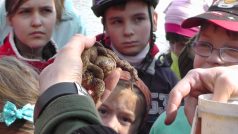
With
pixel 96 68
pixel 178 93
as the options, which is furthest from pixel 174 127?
pixel 178 93

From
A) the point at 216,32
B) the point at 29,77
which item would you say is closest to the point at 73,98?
the point at 29,77

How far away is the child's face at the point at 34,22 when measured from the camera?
2.67 meters

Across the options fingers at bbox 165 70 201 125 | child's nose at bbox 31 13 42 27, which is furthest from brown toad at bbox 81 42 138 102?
child's nose at bbox 31 13 42 27

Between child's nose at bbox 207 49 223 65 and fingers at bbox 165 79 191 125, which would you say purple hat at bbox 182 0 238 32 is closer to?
child's nose at bbox 207 49 223 65

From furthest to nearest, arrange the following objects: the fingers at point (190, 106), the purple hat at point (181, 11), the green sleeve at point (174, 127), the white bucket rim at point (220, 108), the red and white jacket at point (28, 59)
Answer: the purple hat at point (181, 11), the red and white jacket at point (28, 59), the green sleeve at point (174, 127), the fingers at point (190, 106), the white bucket rim at point (220, 108)

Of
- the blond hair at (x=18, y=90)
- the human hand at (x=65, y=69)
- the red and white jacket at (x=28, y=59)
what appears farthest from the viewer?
the red and white jacket at (x=28, y=59)

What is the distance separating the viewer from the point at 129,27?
276cm

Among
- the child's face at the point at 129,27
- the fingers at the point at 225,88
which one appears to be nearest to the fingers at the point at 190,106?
the fingers at the point at 225,88

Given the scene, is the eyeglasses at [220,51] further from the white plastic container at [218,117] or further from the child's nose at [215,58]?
the white plastic container at [218,117]

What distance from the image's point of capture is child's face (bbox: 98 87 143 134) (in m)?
2.17

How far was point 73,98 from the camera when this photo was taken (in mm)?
1193

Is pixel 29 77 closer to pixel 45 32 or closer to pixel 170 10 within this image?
pixel 45 32

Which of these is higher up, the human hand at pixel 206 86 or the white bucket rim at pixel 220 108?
the white bucket rim at pixel 220 108

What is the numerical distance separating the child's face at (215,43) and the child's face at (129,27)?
2.24ft
